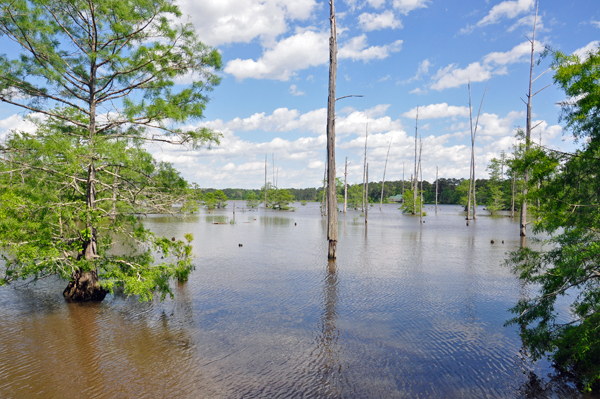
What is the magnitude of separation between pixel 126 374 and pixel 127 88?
7007mm

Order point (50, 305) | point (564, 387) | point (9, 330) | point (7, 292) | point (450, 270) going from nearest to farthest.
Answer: point (564, 387), point (9, 330), point (50, 305), point (7, 292), point (450, 270)

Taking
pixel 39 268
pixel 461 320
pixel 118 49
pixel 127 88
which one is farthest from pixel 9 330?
pixel 461 320

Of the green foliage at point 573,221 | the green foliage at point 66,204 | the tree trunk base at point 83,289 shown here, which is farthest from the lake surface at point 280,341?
the green foliage at point 66,204

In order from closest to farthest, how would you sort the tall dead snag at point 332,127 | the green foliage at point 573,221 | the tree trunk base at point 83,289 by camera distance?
the green foliage at point 573,221 → the tree trunk base at point 83,289 → the tall dead snag at point 332,127

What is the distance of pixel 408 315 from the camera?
331 inches

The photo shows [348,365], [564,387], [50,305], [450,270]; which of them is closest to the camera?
[564,387]

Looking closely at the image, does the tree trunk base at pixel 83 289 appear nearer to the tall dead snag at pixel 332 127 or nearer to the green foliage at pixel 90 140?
the green foliage at pixel 90 140

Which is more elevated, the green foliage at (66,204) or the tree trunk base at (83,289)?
the green foliage at (66,204)

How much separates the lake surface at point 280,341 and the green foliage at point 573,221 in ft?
2.16

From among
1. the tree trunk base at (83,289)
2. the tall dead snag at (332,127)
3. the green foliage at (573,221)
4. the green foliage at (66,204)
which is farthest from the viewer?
the tall dead snag at (332,127)

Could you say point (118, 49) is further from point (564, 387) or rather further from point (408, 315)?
point (564, 387)

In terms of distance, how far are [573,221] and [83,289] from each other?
10853 mm

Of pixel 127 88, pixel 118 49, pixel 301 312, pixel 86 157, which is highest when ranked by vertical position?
pixel 118 49

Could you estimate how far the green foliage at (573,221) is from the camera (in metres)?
4.97
